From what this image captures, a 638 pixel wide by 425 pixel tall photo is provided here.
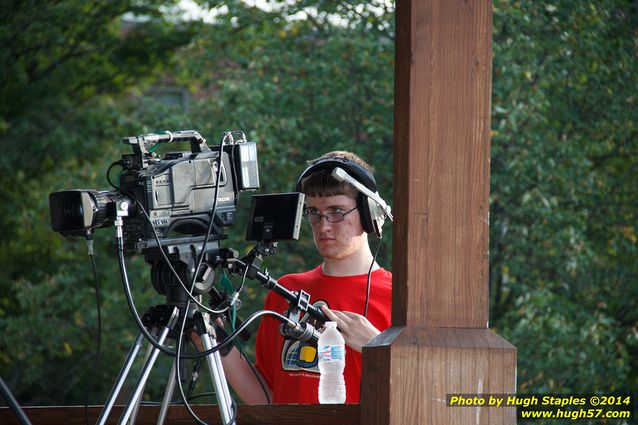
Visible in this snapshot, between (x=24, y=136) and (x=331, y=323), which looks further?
(x=24, y=136)

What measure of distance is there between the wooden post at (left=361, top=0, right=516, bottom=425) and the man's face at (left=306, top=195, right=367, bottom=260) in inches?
38.9

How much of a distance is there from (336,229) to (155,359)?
37.3 inches

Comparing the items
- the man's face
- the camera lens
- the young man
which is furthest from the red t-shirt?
the camera lens

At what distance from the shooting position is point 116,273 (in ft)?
33.0

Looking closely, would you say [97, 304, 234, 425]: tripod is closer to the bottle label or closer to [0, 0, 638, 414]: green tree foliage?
the bottle label

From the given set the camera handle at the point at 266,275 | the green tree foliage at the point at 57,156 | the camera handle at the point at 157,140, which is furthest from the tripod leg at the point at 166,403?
the green tree foliage at the point at 57,156

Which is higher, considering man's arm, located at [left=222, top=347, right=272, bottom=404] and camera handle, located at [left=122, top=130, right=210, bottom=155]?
camera handle, located at [left=122, top=130, right=210, bottom=155]

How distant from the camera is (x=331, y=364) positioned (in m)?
3.29

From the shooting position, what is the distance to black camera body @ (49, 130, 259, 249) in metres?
2.87

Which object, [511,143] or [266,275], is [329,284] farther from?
[511,143]

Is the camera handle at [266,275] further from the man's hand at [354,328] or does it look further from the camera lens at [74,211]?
the camera lens at [74,211]

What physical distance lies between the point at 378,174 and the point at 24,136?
545 cm

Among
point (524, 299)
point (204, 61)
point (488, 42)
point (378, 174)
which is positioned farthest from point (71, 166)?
point (488, 42)

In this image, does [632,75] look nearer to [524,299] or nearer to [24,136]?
[524,299]
